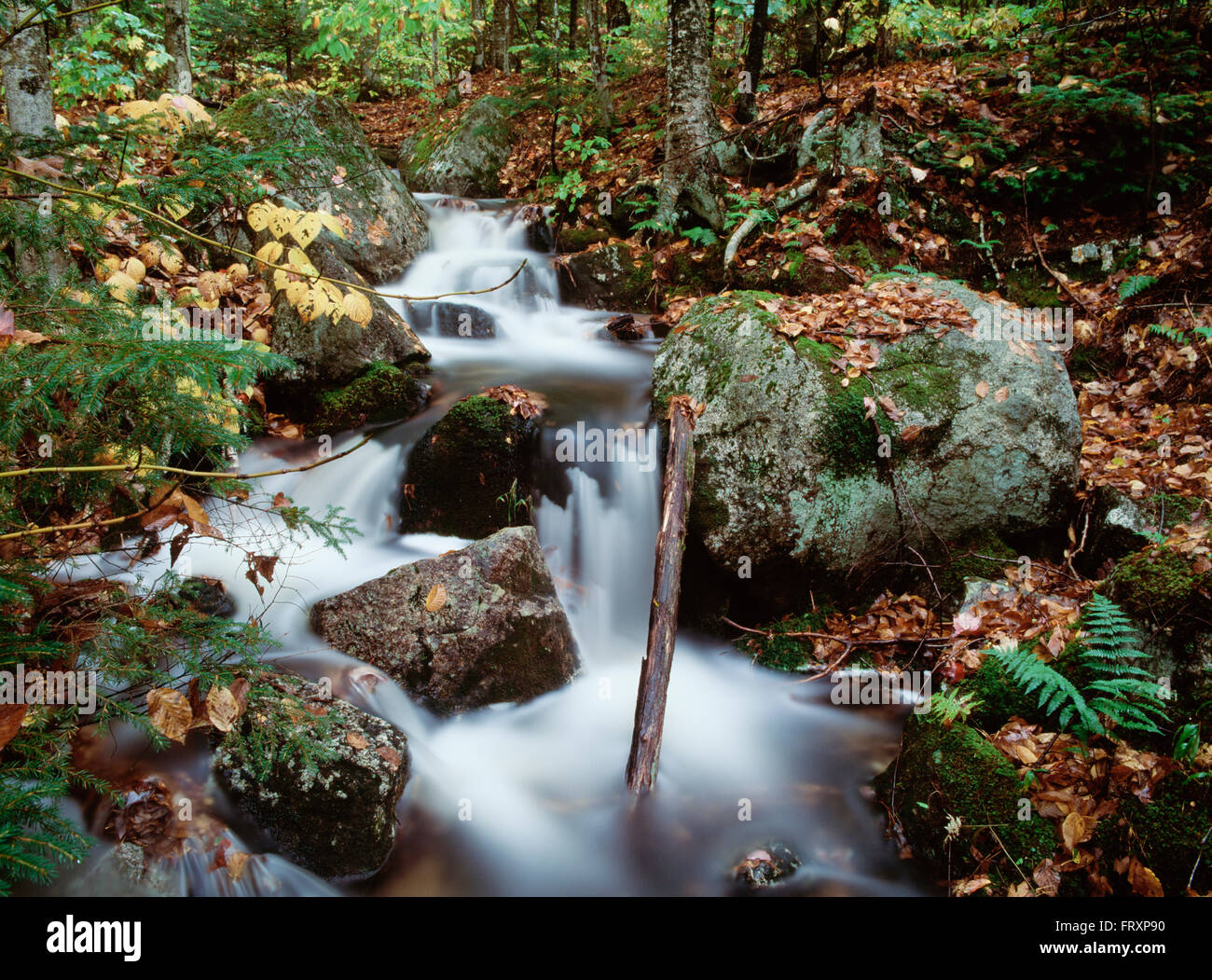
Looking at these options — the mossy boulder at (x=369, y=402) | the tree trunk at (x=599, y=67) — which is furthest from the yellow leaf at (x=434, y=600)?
the tree trunk at (x=599, y=67)

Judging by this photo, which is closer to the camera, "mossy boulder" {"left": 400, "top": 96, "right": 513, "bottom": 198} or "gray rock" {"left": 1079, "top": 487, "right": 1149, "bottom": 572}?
"gray rock" {"left": 1079, "top": 487, "right": 1149, "bottom": 572}

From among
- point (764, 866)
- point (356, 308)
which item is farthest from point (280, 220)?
point (764, 866)

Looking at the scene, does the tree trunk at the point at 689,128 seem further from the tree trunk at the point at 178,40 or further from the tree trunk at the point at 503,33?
the tree trunk at the point at 503,33

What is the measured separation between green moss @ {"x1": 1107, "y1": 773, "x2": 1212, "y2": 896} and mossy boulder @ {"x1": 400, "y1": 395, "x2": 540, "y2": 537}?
14.2 ft

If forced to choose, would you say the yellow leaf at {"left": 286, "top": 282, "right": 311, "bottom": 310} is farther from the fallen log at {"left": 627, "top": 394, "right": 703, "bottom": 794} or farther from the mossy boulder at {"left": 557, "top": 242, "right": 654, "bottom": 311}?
the mossy boulder at {"left": 557, "top": 242, "right": 654, "bottom": 311}

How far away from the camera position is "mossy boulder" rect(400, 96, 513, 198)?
1189 centimetres

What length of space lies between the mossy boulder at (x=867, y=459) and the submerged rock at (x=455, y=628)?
1556 millimetres

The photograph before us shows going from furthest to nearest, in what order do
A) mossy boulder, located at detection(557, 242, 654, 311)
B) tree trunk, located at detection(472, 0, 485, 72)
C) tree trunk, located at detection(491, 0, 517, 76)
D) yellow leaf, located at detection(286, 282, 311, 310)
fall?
1. tree trunk, located at detection(491, 0, 517, 76)
2. tree trunk, located at detection(472, 0, 485, 72)
3. mossy boulder, located at detection(557, 242, 654, 311)
4. yellow leaf, located at detection(286, 282, 311, 310)

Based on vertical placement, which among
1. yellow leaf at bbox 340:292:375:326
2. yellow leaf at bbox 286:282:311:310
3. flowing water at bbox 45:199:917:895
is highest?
yellow leaf at bbox 286:282:311:310

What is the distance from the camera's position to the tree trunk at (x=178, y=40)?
7.52 m

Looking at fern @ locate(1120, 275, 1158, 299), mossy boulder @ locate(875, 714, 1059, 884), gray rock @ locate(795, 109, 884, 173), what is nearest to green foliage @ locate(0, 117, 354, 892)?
mossy boulder @ locate(875, 714, 1059, 884)
